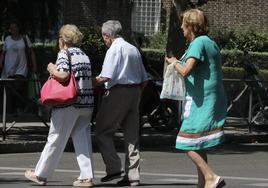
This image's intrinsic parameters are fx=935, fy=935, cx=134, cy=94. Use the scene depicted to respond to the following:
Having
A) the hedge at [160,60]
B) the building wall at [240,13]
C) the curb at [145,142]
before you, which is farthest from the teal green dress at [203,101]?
the building wall at [240,13]

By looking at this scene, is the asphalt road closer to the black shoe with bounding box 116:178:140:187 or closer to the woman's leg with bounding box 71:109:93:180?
the black shoe with bounding box 116:178:140:187

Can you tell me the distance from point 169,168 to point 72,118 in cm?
301

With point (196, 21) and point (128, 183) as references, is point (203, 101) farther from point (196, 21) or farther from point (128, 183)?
point (128, 183)

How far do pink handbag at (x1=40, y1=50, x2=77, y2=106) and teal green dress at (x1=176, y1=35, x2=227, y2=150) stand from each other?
1847mm

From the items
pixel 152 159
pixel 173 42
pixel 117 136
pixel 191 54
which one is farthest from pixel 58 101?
pixel 173 42

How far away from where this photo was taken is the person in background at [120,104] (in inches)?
419

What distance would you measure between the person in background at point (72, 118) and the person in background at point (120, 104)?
0.21 metres

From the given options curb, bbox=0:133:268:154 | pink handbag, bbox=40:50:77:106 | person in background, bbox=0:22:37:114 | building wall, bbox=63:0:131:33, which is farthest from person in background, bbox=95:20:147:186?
building wall, bbox=63:0:131:33

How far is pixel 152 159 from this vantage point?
1443 centimetres

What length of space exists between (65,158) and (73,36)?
13.6 ft

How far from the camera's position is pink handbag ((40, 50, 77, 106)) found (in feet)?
34.0

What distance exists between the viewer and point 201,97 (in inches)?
350

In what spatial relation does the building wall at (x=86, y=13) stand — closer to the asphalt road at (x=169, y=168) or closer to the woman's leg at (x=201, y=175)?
the asphalt road at (x=169, y=168)

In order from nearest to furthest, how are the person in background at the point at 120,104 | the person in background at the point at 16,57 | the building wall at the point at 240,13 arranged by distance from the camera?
the person in background at the point at 120,104
the person in background at the point at 16,57
the building wall at the point at 240,13
